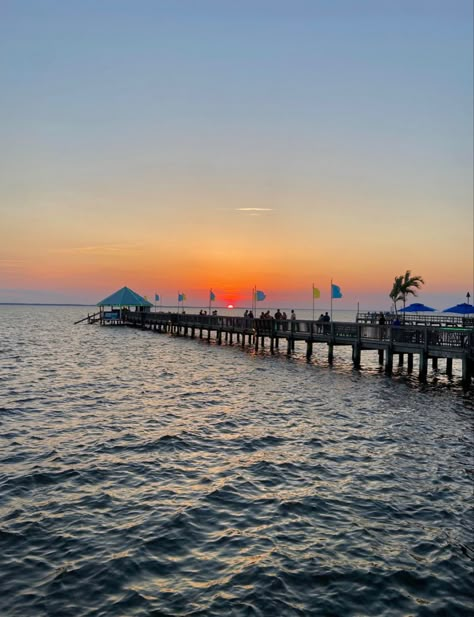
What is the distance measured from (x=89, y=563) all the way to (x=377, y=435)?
10.2m

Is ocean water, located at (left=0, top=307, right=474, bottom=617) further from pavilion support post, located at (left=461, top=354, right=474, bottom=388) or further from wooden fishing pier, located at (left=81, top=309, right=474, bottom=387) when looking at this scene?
wooden fishing pier, located at (left=81, top=309, right=474, bottom=387)

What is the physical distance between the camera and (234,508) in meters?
9.37

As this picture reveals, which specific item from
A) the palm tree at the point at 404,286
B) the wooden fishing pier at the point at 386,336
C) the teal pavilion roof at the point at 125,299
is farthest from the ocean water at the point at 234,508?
the teal pavilion roof at the point at 125,299

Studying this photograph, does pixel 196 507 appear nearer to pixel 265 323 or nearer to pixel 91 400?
pixel 91 400

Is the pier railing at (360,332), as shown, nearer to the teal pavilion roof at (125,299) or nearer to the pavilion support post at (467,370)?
the pavilion support post at (467,370)

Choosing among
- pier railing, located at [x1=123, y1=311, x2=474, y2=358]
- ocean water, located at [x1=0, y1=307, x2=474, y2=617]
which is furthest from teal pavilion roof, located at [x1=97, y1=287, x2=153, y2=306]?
ocean water, located at [x1=0, y1=307, x2=474, y2=617]

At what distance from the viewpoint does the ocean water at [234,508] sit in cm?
663

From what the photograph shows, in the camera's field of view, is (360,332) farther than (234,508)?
Yes

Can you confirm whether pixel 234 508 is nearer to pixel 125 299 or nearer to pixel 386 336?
pixel 386 336

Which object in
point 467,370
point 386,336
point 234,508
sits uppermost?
point 386,336

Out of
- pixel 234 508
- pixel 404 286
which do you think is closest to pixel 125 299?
pixel 404 286

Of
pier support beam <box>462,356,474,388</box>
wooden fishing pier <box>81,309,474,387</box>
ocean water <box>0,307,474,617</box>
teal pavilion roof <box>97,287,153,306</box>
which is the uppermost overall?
teal pavilion roof <box>97,287,153,306</box>

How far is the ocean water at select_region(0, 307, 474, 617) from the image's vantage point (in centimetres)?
663

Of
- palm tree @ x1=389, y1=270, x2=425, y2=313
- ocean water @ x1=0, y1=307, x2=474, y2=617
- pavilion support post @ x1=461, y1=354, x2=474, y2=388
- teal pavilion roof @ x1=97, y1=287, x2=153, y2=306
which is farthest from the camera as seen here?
teal pavilion roof @ x1=97, y1=287, x2=153, y2=306
